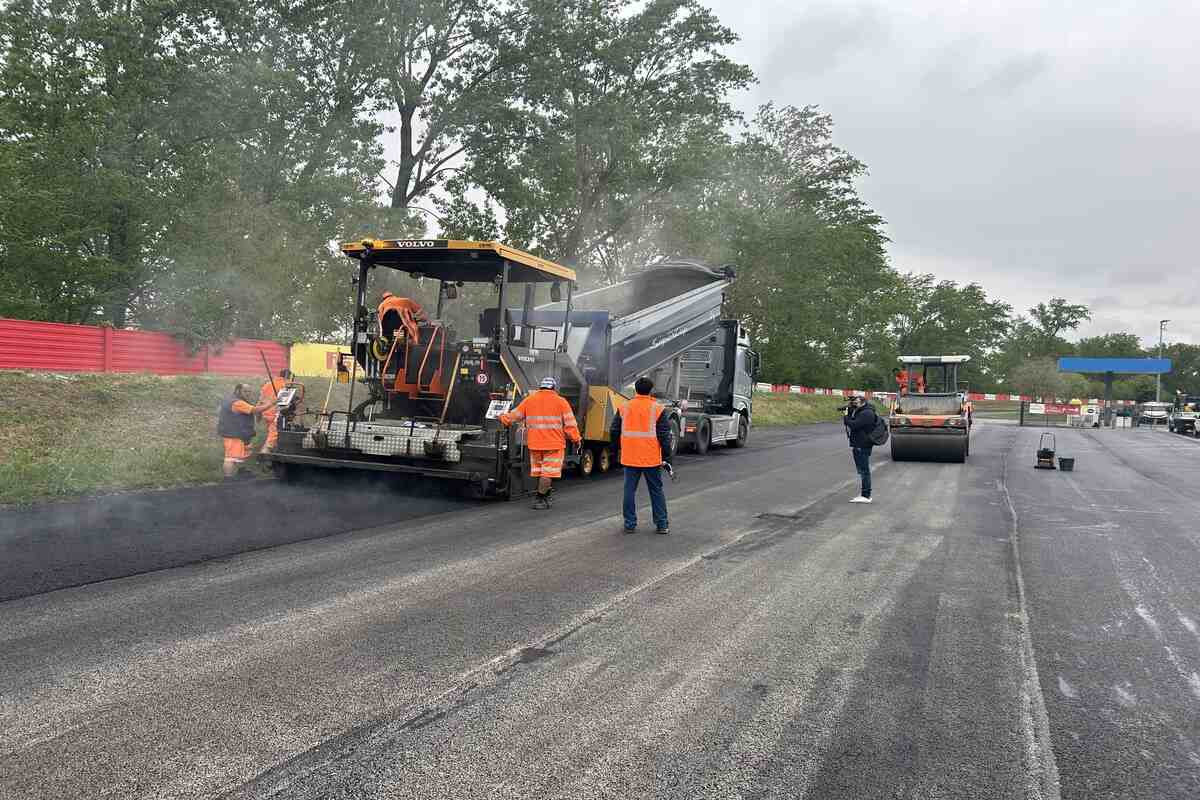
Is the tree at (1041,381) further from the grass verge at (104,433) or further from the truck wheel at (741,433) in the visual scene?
the grass verge at (104,433)

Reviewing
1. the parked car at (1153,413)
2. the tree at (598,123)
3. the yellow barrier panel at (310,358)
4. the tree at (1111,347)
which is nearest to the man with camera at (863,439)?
the yellow barrier panel at (310,358)

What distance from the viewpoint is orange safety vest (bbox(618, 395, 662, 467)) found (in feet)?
25.4

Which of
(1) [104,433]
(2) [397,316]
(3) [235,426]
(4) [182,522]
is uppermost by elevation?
(2) [397,316]

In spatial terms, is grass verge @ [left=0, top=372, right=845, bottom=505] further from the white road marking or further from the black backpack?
the white road marking

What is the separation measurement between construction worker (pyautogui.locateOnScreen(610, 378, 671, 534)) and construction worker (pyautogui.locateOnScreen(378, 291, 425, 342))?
339cm

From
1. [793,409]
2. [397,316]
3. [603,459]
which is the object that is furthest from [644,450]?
[793,409]

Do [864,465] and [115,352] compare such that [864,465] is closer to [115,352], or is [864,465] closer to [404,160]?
[115,352]

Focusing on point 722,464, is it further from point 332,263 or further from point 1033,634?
point 332,263

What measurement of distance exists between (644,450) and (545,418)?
Result: 136 centimetres

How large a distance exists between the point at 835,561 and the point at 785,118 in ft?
133

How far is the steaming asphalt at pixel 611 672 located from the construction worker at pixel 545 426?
1442mm

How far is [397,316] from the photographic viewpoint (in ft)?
32.4

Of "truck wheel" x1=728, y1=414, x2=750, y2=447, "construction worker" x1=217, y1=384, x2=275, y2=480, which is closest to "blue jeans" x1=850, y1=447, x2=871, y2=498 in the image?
"construction worker" x1=217, y1=384, x2=275, y2=480

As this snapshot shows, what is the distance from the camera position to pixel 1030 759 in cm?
317
